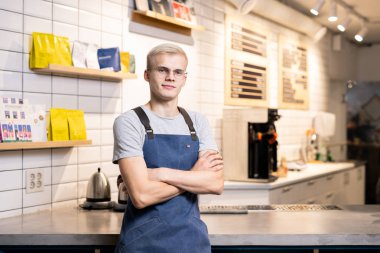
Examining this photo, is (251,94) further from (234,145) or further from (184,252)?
(184,252)

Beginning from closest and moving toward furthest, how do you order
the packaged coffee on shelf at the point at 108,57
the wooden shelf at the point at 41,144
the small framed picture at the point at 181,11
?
the wooden shelf at the point at 41,144, the packaged coffee on shelf at the point at 108,57, the small framed picture at the point at 181,11

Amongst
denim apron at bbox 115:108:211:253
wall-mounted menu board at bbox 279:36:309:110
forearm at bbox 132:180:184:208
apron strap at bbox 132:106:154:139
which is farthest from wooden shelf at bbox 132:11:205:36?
wall-mounted menu board at bbox 279:36:309:110

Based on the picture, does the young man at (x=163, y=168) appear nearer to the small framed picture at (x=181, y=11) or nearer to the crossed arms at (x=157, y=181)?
the crossed arms at (x=157, y=181)

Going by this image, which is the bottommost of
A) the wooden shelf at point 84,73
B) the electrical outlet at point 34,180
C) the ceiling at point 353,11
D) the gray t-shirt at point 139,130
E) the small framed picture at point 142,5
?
the electrical outlet at point 34,180

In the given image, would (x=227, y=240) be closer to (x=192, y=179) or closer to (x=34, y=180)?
(x=192, y=179)

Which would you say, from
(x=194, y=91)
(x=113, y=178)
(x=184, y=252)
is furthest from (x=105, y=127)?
(x=184, y=252)

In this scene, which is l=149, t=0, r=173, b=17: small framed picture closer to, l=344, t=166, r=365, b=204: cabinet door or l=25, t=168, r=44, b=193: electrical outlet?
l=25, t=168, r=44, b=193: electrical outlet

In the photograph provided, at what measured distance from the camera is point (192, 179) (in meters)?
2.15

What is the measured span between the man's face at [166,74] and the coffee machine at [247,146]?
2.34 m

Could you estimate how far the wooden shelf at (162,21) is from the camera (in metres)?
→ 3.65

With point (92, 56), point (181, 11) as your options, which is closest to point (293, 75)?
point (181, 11)

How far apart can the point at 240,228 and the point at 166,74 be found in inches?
32.2

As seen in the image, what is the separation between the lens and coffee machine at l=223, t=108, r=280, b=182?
4.50 m

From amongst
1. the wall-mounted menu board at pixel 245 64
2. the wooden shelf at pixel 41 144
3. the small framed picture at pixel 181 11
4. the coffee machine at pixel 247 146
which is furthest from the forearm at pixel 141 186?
the wall-mounted menu board at pixel 245 64
